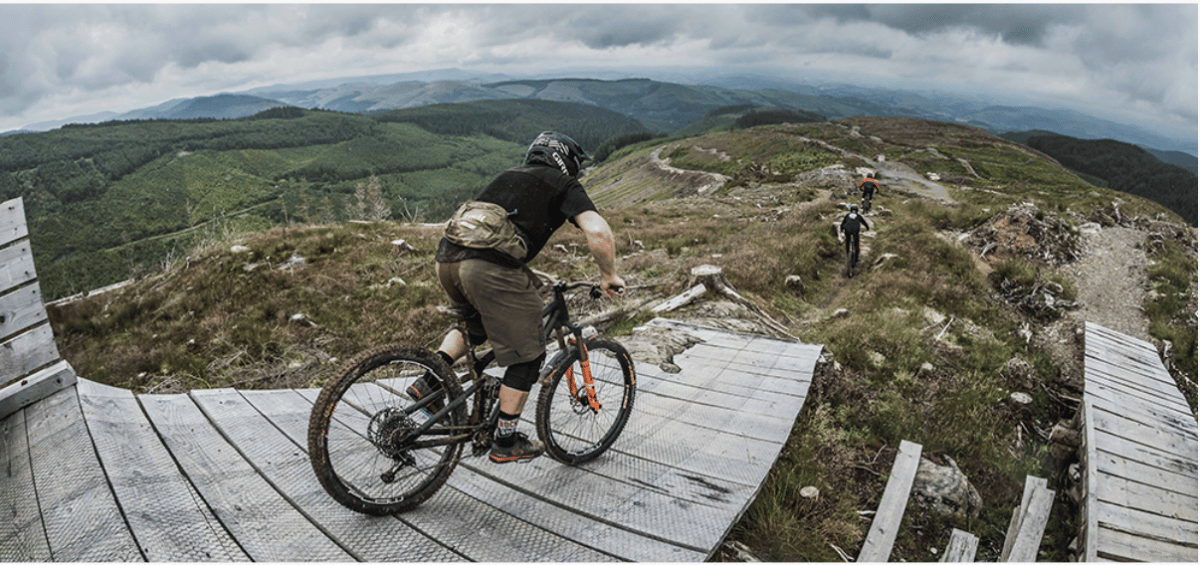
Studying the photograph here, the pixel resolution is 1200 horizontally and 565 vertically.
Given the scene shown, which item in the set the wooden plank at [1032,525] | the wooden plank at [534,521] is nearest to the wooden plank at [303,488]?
the wooden plank at [534,521]

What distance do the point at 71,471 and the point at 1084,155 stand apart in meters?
272

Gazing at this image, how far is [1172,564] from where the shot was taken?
4211mm

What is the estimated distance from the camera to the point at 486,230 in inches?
138

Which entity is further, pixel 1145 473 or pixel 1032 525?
pixel 1145 473

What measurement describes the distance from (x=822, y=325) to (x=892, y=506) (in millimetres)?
6268

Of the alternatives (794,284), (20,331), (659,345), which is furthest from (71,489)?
(794,284)

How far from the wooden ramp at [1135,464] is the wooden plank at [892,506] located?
1.44 meters

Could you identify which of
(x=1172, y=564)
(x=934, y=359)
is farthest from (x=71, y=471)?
(x=934, y=359)

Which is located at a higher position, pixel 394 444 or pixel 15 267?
pixel 15 267

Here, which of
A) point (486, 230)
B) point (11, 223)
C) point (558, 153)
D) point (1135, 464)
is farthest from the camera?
point (1135, 464)

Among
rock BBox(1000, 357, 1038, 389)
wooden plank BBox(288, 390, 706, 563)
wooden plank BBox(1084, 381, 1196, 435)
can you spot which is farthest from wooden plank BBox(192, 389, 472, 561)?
rock BBox(1000, 357, 1038, 389)

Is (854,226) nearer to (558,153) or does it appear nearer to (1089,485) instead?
(1089,485)

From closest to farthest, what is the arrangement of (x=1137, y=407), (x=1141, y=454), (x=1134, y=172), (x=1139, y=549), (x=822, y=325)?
(x=1139, y=549) < (x=1141, y=454) < (x=1137, y=407) < (x=822, y=325) < (x=1134, y=172)

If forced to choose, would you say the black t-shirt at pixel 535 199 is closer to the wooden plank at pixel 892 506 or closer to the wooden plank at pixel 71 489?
the wooden plank at pixel 71 489
